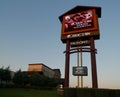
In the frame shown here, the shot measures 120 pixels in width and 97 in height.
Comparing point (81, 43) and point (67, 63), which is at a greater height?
point (81, 43)

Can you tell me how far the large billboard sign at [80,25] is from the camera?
1516 inches

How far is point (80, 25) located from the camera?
1575 inches

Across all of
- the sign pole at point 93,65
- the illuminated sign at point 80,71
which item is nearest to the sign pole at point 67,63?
the illuminated sign at point 80,71

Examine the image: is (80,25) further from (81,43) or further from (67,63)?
(67,63)

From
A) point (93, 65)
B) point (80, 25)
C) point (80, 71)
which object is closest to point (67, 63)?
point (80, 71)

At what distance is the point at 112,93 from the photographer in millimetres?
27984

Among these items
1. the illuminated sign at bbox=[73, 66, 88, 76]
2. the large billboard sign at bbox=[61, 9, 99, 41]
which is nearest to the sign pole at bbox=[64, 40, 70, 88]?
the illuminated sign at bbox=[73, 66, 88, 76]

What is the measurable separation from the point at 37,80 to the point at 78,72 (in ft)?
110

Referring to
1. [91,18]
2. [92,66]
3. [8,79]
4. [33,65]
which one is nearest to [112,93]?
[92,66]

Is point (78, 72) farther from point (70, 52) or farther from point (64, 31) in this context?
point (64, 31)

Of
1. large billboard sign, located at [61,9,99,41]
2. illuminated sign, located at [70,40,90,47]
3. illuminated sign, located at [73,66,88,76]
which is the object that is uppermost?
large billboard sign, located at [61,9,99,41]

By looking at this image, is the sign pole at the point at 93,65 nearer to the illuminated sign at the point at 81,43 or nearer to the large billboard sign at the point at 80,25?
the illuminated sign at the point at 81,43

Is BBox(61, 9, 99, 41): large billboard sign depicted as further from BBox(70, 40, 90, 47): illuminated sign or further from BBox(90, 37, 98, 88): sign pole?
BBox(90, 37, 98, 88): sign pole

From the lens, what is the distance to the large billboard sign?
38519 mm
